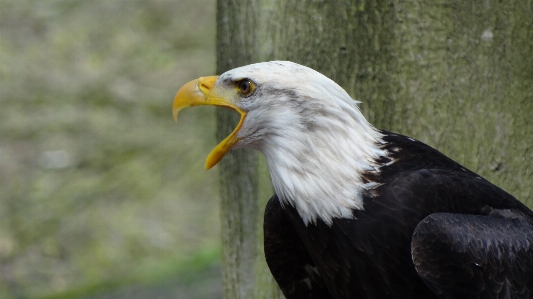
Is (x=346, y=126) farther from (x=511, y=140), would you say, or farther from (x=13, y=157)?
(x=13, y=157)

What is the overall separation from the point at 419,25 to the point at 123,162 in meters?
6.12

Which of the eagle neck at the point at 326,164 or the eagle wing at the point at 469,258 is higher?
the eagle neck at the point at 326,164

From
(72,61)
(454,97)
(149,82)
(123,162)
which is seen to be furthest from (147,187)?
(454,97)

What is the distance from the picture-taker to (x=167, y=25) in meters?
11.1

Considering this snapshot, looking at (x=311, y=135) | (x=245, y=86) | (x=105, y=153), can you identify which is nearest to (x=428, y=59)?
(x=311, y=135)

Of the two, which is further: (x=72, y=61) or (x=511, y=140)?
(x=72, y=61)

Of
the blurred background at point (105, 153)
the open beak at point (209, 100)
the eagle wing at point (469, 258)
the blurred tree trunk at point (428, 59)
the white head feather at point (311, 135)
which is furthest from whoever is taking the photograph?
the blurred background at point (105, 153)

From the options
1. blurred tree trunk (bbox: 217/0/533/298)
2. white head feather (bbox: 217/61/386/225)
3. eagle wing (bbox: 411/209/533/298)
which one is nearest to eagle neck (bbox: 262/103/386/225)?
white head feather (bbox: 217/61/386/225)

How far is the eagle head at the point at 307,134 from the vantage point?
3176mm

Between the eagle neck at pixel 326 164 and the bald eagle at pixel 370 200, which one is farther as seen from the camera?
the eagle neck at pixel 326 164

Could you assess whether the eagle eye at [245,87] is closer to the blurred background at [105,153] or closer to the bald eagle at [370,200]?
the bald eagle at [370,200]

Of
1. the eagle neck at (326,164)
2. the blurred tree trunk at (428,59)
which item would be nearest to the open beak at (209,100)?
the eagle neck at (326,164)

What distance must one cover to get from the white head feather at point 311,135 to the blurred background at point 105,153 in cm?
428

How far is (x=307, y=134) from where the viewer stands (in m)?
3.20
